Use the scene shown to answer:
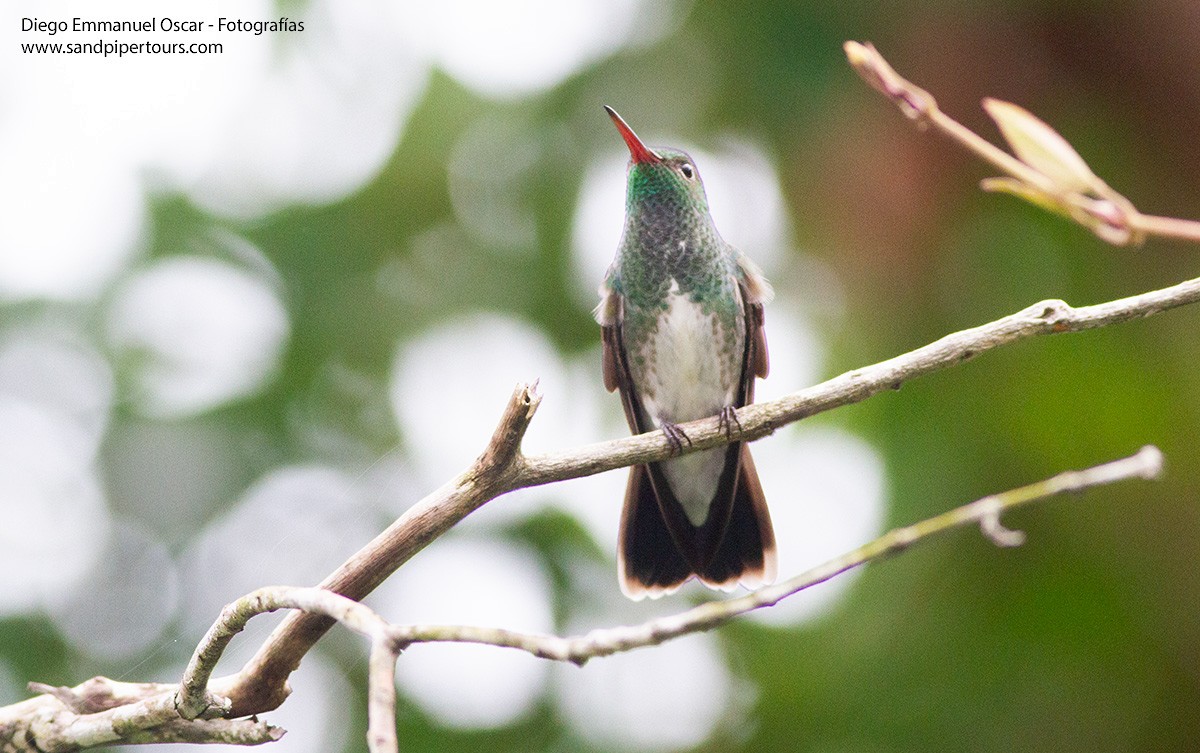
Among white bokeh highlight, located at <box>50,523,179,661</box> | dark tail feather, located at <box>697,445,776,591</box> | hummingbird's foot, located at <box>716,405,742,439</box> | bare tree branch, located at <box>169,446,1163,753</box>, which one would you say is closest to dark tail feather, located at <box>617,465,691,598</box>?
dark tail feather, located at <box>697,445,776,591</box>

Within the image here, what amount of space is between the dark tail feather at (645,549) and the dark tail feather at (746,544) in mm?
109

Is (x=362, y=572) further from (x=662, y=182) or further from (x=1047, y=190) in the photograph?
(x=662, y=182)

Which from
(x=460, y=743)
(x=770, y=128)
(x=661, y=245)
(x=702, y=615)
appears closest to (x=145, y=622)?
(x=460, y=743)

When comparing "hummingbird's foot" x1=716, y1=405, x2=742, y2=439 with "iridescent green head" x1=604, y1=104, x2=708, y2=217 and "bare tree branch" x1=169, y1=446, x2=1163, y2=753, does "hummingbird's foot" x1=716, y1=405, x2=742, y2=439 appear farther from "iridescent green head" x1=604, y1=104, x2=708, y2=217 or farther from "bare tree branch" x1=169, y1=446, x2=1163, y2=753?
"bare tree branch" x1=169, y1=446, x2=1163, y2=753

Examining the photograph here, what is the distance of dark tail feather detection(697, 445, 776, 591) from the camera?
3.93 meters

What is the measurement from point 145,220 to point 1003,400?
406 centimetres

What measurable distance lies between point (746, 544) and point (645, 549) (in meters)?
0.35

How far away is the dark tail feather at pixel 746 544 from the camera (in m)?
3.93

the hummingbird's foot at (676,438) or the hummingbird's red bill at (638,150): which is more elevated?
the hummingbird's red bill at (638,150)

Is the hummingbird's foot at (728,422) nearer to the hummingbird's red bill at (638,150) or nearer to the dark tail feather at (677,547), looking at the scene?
the dark tail feather at (677,547)

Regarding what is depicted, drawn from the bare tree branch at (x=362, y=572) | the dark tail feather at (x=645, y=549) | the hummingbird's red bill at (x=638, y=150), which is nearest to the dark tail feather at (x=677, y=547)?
the dark tail feather at (x=645, y=549)

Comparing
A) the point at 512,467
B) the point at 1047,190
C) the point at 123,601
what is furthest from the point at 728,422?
the point at 123,601

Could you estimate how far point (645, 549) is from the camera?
398 centimetres

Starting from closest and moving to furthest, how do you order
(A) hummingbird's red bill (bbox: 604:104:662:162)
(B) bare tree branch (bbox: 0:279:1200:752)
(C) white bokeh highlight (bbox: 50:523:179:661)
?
(B) bare tree branch (bbox: 0:279:1200:752) < (A) hummingbird's red bill (bbox: 604:104:662:162) < (C) white bokeh highlight (bbox: 50:523:179:661)
